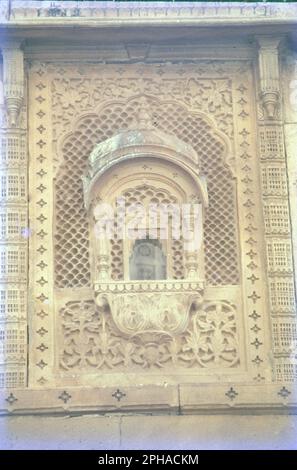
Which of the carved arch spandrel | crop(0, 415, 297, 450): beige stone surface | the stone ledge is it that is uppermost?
the carved arch spandrel

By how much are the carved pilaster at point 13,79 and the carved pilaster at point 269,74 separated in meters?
1.44

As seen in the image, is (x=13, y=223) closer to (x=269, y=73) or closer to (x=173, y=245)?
(x=173, y=245)

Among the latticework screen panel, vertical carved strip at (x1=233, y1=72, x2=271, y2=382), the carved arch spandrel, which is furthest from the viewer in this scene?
the carved arch spandrel

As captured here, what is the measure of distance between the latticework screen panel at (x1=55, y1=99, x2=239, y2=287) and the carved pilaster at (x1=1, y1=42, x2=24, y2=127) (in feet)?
1.18

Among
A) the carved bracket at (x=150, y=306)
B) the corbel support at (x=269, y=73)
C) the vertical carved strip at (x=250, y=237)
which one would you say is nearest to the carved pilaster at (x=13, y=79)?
the carved bracket at (x=150, y=306)

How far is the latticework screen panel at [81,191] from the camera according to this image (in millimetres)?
6445

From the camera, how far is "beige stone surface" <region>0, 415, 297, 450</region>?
5992 millimetres

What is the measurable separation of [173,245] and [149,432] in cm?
111

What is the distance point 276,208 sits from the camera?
21.4ft

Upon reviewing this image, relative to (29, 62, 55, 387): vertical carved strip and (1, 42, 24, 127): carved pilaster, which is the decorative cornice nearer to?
(1, 42, 24, 127): carved pilaster

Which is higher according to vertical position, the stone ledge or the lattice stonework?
the lattice stonework

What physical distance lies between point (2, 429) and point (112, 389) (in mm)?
634

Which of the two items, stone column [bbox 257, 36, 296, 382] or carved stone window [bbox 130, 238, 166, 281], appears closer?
stone column [bbox 257, 36, 296, 382]

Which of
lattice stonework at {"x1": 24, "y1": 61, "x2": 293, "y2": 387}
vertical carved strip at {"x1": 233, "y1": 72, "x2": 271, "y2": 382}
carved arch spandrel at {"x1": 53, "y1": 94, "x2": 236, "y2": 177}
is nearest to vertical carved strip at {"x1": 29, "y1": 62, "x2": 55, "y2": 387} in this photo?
lattice stonework at {"x1": 24, "y1": 61, "x2": 293, "y2": 387}
